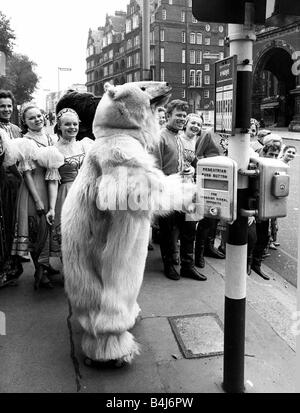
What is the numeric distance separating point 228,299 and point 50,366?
142cm

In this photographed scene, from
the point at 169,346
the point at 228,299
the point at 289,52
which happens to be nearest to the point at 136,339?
the point at 169,346

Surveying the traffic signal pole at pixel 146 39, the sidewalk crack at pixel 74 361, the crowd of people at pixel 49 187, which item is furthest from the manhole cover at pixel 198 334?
the traffic signal pole at pixel 146 39

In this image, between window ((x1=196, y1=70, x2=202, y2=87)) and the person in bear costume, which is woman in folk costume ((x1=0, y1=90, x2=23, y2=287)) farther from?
window ((x1=196, y1=70, x2=202, y2=87))

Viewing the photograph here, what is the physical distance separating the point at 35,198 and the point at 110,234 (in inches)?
71.3

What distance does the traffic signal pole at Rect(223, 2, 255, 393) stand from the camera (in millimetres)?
2418

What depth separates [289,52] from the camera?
33.5m

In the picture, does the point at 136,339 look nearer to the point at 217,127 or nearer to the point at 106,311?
the point at 106,311

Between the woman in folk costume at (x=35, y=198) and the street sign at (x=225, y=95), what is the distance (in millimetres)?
2199

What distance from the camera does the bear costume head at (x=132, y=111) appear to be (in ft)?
9.64

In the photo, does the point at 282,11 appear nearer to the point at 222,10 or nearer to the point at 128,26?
the point at 222,10

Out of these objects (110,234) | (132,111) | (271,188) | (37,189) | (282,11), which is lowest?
(110,234)

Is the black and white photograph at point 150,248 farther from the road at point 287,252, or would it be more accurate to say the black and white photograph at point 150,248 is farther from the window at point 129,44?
the window at point 129,44

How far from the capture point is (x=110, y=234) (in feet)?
9.55

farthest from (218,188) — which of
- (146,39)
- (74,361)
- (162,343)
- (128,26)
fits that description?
(128,26)
